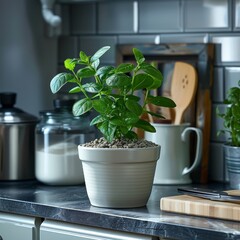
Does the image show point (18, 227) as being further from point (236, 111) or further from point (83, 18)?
point (83, 18)

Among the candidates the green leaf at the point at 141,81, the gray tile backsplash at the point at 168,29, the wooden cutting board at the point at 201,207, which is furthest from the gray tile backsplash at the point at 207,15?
the wooden cutting board at the point at 201,207

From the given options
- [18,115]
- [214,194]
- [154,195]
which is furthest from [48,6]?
[214,194]

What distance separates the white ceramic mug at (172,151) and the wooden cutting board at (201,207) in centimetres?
36

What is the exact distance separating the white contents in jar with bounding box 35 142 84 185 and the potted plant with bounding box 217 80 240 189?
15.8 inches

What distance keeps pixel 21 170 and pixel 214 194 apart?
0.69 metres

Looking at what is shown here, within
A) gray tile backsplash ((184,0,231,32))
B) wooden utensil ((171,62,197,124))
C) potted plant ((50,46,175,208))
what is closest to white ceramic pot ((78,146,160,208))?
potted plant ((50,46,175,208))

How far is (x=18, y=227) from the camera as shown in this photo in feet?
6.17

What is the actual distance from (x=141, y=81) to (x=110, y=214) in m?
0.31

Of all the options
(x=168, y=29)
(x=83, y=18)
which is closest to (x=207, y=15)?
(x=168, y=29)

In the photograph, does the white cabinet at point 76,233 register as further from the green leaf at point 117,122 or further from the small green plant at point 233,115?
the small green plant at point 233,115

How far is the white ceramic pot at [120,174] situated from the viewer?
5.81 ft

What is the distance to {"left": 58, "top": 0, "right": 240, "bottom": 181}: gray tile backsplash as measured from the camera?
2176 millimetres

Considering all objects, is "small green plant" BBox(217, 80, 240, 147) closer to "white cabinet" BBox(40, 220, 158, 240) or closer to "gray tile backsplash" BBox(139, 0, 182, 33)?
"gray tile backsplash" BBox(139, 0, 182, 33)

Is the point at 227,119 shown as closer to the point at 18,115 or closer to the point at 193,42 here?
the point at 193,42
